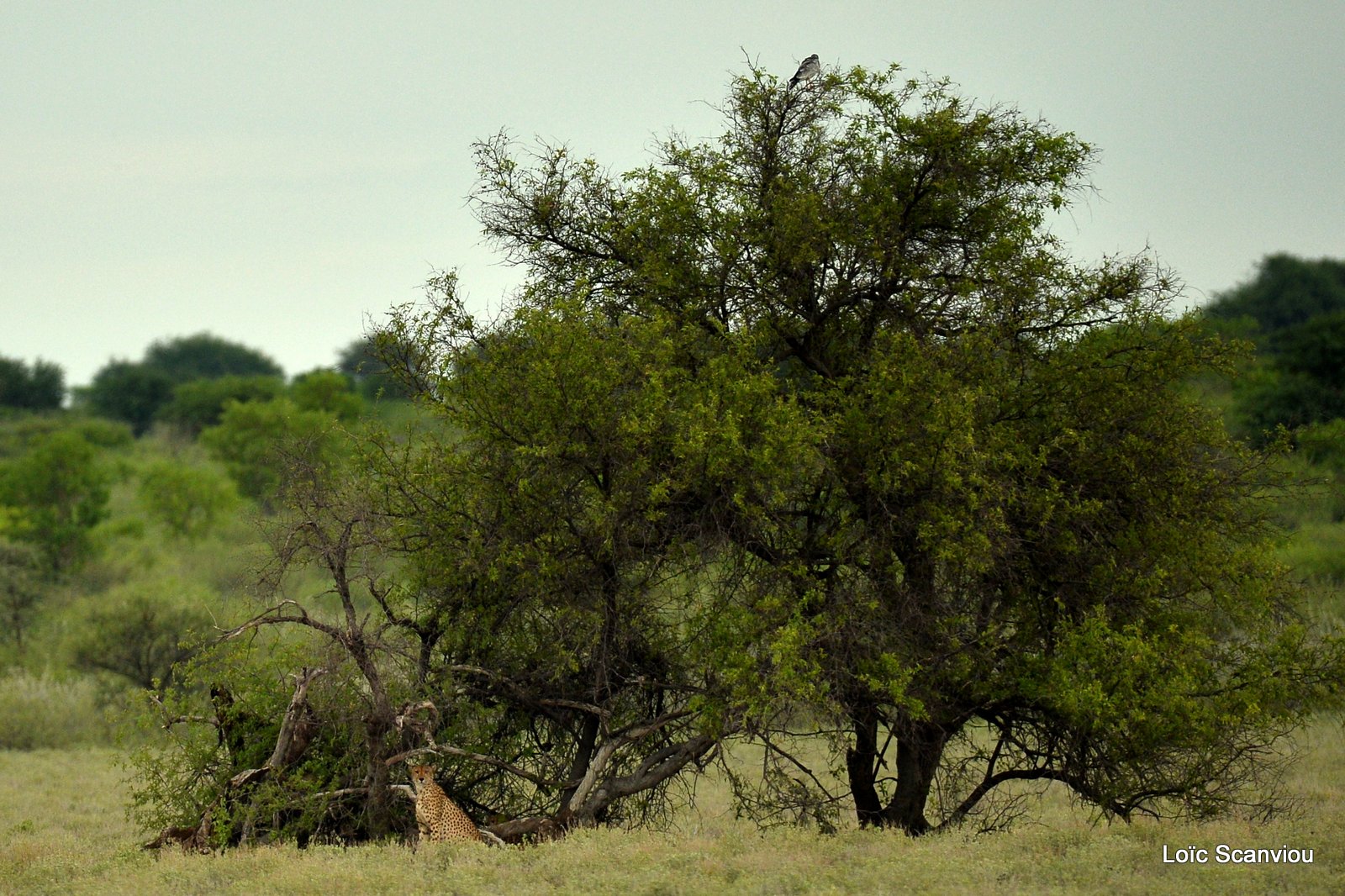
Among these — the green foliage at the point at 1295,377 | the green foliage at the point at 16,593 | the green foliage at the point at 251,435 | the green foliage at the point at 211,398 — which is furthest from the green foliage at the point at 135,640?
the green foliage at the point at 211,398

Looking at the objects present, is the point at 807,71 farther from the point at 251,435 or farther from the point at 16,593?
the point at 251,435

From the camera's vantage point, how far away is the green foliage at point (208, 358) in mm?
151500

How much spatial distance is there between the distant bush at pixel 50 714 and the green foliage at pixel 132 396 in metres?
83.7

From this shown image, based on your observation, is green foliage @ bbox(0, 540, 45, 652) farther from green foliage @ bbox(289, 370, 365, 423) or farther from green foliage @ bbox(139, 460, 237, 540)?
green foliage @ bbox(289, 370, 365, 423)

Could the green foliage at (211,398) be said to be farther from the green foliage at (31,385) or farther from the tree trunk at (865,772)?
the tree trunk at (865,772)

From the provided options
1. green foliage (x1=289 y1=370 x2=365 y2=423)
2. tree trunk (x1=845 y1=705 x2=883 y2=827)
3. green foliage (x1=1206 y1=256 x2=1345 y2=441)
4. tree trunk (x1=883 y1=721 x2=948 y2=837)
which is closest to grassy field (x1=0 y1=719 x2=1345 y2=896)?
tree trunk (x1=883 y1=721 x2=948 y2=837)

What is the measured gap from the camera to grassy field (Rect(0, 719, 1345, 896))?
10.4m

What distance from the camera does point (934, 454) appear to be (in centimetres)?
1260

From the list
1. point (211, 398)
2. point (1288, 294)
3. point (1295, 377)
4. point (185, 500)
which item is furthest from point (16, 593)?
point (1288, 294)

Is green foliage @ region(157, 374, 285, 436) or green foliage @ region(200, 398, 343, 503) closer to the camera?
green foliage @ region(200, 398, 343, 503)

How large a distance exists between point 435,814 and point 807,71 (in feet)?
28.2

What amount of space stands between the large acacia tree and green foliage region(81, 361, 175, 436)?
363ft

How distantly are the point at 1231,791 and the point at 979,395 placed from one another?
Result: 4894 millimetres

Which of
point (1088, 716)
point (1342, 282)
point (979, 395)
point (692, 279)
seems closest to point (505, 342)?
point (692, 279)
